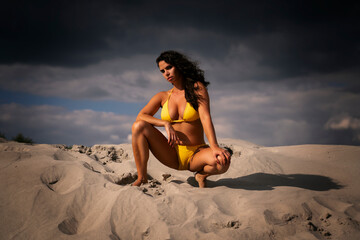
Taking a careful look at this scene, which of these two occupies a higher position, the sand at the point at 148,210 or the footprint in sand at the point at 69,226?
the sand at the point at 148,210

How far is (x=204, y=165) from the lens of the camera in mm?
3295

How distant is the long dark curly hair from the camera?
3.33 m

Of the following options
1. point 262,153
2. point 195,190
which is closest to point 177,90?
point 195,190

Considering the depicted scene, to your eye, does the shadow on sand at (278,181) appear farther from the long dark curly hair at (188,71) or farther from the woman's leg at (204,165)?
the long dark curly hair at (188,71)

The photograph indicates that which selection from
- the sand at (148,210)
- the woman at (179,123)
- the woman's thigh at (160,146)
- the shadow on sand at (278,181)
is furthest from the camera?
the shadow on sand at (278,181)

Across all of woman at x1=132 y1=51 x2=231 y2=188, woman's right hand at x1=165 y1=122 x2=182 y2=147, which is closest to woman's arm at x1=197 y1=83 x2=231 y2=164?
woman at x1=132 y1=51 x2=231 y2=188

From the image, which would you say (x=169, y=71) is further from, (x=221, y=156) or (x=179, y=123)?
(x=221, y=156)

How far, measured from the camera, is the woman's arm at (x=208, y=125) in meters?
2.98

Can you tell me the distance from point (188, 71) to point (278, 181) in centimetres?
238

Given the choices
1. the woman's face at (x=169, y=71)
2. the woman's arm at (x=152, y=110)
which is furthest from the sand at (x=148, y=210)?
the woman's face at (x=169, y=71)

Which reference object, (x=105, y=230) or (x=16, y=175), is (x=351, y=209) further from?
(x=16, y=175)

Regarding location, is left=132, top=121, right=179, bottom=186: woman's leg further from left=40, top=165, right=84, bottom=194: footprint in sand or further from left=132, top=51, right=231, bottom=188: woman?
left=40, top=165, right=84, bottom=194: footprint in sand

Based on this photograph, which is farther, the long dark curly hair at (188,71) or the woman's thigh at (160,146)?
the woman's thigh at (160,146)

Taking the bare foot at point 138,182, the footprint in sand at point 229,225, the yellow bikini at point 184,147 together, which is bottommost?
the footprint in sand at point 229,225
